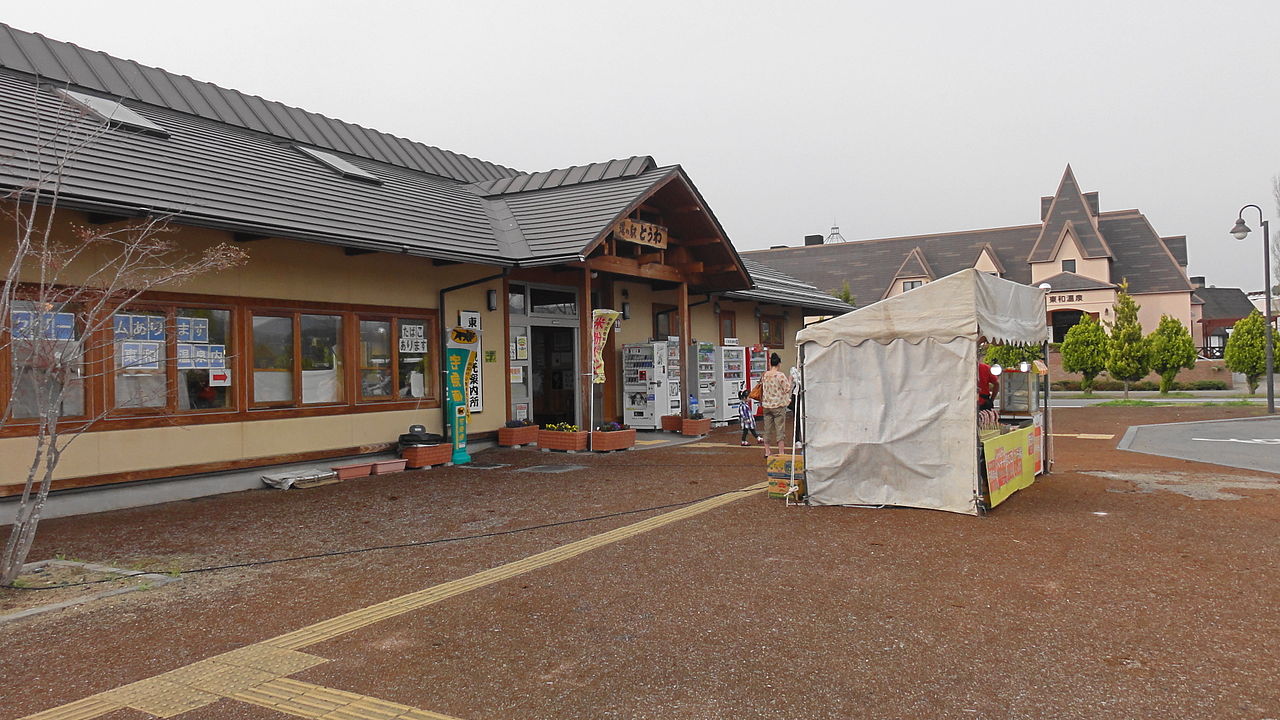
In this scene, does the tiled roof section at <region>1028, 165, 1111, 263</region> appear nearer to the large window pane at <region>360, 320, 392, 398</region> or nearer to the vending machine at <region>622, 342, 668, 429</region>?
the vending machine at <region>622, 342, 668, 429</region>

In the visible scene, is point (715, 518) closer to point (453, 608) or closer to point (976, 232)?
point (453, 608)

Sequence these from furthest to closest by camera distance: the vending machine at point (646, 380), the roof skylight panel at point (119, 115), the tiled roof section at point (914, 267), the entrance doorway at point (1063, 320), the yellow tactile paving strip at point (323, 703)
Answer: the tiled roof section at point (914, 267) < the entrance doorway at point (1063, 320) < the vending machine at point (646, 380) < the roof skylight panel at point (119, 115) < the yellow tactile paving strip at point (323, 703)

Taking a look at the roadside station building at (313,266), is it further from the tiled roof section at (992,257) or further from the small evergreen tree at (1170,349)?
the tiled roof section at (992,257)

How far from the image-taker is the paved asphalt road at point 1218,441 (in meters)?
12.6

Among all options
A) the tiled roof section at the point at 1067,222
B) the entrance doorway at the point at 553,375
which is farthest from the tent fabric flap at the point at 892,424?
the tiled roof section at the point at 1067,222

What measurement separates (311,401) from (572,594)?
274 inches

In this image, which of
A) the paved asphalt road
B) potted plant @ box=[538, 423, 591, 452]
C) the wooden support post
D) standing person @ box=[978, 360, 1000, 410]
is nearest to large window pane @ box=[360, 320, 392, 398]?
potted plant @ box=[538, 423, 591, 452]

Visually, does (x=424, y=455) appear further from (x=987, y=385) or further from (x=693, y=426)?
(x=987, y=385)

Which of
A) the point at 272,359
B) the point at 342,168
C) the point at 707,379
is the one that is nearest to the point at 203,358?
the point at 272,359

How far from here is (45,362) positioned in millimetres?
6656

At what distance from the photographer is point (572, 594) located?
5672mm

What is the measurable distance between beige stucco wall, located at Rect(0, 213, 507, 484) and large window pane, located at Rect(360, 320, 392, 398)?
12.9 inches

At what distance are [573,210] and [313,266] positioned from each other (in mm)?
4583

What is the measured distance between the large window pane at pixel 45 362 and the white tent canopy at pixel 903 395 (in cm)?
679
